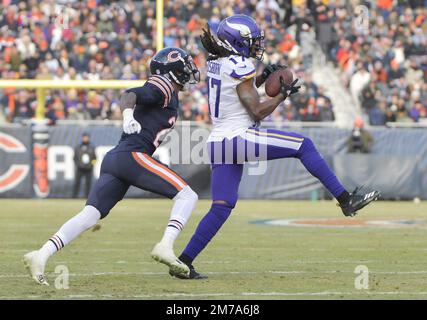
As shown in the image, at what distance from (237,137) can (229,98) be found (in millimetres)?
308

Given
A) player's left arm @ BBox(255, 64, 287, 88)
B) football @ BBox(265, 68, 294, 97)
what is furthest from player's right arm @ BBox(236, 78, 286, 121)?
player's left arm @ BBox(255, 64, 287, 88)

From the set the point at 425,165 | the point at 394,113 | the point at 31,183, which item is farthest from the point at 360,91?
the point at 31,183

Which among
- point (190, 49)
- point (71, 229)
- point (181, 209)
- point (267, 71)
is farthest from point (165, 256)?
point (190, 49)

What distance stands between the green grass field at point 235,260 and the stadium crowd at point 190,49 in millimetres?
5268

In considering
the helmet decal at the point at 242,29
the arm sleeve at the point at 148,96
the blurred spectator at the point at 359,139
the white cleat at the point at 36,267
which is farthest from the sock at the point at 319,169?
the blurred spectator at the point at 359,139

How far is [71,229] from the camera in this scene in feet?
22.7

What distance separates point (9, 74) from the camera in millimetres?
19500

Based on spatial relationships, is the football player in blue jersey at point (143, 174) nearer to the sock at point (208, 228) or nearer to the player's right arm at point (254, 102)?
the sock at point (208, 228)

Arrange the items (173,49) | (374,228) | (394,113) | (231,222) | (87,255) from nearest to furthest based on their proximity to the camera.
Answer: (173,49) → (87,255) → (374,228) → (231,222) → (394,113)

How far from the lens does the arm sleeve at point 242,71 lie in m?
7.26

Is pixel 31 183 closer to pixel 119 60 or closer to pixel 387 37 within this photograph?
pixel 119 60

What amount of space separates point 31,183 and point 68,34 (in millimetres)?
3062

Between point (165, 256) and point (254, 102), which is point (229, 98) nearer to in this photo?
point (254, 102)

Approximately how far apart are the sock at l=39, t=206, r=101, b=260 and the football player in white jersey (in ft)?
2.26
